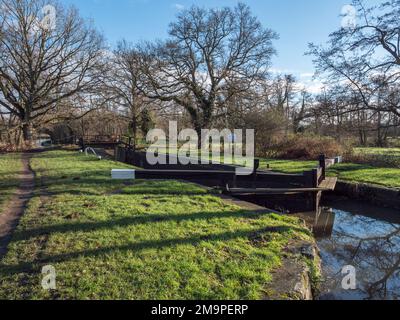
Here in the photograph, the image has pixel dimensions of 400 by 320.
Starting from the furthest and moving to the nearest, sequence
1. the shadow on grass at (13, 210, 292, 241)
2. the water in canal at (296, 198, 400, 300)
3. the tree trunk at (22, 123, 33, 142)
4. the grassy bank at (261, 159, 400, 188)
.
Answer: the tree trunk at (22, 123, 33, 142) < the grassy bank at (261, 159, 400, 188) < the shadow on grass at (13, 210, 292, 241) < the water in canal at (296, 198, 400, 300)

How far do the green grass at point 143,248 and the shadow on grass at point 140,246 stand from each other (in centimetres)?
1

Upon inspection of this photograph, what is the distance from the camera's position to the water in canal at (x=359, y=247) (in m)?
3.91

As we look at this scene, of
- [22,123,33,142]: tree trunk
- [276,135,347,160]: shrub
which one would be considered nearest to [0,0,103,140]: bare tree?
[22,123,33,142]: tree trunk

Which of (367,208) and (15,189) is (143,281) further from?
(367,208)

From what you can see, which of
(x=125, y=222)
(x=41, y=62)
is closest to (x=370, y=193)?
(x=125, y=222)

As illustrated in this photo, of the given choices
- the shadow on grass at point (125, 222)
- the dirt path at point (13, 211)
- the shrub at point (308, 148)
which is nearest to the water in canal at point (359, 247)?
the shadow on grass at point (125, 222)

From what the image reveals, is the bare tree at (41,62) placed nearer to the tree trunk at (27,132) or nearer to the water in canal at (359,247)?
the tree trunk at (27,132)

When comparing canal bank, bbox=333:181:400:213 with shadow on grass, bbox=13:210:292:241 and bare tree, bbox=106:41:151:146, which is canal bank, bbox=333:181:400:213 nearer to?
shadow on grass, bbox=13:210:292:241

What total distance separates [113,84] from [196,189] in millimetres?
20909

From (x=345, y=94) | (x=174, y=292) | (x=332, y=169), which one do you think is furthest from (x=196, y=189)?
(x=345, y=94)

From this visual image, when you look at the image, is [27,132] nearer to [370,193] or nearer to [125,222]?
[125,222]

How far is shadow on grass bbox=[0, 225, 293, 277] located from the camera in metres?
3.17

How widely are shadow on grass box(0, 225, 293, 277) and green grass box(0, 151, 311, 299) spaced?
Answer: 0.03 ft

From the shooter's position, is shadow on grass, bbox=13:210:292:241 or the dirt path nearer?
the dirt path
